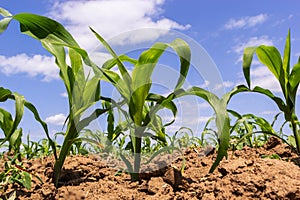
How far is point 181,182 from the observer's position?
5.05 ft

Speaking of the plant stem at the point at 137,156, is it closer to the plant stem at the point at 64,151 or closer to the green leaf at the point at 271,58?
the plant stem at the point at 64,151

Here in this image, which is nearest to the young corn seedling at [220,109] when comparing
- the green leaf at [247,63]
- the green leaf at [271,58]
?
the green leaf at [247,63]

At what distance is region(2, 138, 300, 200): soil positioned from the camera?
1.35 meters

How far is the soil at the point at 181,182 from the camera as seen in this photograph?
1347mm

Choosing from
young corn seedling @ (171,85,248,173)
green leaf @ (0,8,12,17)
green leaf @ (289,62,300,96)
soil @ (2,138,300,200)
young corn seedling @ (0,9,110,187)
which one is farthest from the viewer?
green leaf @ (289,62,300,96)

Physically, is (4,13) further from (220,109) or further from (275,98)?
(275,98)

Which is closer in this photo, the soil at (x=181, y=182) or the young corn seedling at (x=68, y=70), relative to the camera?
the soil at (x=181, y=182)

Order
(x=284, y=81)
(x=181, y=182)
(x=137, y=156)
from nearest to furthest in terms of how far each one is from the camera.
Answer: (x=181, y=182) < (x=137, y=156) < (x=284, y=81)

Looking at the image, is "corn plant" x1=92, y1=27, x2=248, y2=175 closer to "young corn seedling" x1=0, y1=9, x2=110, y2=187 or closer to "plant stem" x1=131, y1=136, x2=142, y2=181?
"plant stem" x1=131, y1=136, x2=142, y2=181

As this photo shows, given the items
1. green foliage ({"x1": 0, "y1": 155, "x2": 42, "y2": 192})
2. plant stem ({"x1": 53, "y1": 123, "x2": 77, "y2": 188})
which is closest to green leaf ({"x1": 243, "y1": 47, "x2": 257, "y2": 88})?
plant stem ({"x1": 53, "y1": 123, "x2": 77, "y2": 188})

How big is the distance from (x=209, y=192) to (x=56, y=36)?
988 millimetres

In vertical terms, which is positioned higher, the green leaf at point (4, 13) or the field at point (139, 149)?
the green leaf at point (4, 13)

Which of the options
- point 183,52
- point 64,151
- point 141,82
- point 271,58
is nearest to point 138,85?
A: point 141,82

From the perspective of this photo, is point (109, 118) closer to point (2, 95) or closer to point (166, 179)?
point (2, 95)
